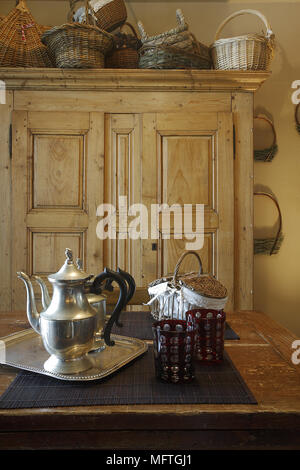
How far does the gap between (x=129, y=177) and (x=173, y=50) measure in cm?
74

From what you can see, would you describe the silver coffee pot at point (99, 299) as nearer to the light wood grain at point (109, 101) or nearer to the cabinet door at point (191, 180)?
the cabinet door at point (191, 180)

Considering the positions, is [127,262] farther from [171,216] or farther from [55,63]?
[55,63]

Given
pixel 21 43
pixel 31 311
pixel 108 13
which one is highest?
pixel 108 13

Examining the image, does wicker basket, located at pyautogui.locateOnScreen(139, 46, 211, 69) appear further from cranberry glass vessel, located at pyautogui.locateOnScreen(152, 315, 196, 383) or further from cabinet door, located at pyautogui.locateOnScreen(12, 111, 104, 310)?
cranberry glass vessel, located at pyautogui.locateOnScreen(152, 315, 196, 383)

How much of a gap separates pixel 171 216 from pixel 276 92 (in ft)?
4.34

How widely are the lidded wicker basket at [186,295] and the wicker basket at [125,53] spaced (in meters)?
1.65

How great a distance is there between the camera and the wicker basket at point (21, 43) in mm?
2264

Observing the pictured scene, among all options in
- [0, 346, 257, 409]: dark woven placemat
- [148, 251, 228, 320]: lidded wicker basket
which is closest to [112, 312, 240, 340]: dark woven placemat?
[148, 251, 228, 320]: lidded wicker basket

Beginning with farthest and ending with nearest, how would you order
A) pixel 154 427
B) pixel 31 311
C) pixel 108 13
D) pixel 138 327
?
pixel 108 13 < pixel 138 327 < pixel 31 311 < pixel 154 427

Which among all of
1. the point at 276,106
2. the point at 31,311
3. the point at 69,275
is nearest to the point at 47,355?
the point at 31,311

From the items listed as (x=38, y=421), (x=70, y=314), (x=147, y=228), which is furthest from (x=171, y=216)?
(x=38, y=421)

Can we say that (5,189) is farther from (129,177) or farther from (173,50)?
(173,50)

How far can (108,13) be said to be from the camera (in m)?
2.42


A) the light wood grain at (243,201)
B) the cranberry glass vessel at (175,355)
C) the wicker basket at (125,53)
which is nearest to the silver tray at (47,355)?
the cranberry glass vessel at (175,355)
